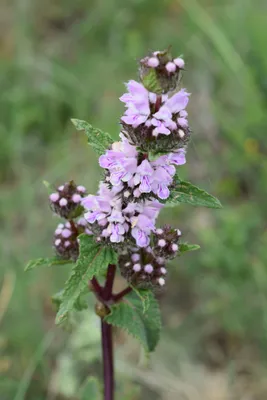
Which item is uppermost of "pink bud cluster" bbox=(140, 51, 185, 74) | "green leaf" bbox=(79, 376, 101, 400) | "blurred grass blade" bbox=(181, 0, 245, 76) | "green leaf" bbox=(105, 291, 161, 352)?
"blurred grass blade" bbox=(181, 0, 245, 76)

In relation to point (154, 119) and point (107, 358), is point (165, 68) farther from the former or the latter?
point (107, 358)

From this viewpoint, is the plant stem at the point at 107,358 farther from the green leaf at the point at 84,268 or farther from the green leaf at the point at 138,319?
the green leaf at the point at 84,268

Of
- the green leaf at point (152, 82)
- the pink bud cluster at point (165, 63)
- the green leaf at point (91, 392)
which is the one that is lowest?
the green leaf at point (91, 392)

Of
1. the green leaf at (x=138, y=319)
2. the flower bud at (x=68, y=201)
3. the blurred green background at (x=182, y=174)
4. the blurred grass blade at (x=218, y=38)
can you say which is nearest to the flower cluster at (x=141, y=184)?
the flower bud at (x=68, y=201)

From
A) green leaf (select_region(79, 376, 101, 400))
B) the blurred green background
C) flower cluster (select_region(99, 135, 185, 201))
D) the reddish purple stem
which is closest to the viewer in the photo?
flower cluster (select_region(99, 135, 185, 201))

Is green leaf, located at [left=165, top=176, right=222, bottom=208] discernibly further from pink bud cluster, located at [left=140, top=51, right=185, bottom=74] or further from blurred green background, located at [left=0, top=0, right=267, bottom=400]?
blurred green background, located at [left=0, top=0, right=267, bottom=400]

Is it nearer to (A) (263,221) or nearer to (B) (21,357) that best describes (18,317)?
(B) (21,357)

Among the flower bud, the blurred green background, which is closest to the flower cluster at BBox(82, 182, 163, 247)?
the flower bud
